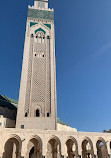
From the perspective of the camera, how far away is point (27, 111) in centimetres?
1644

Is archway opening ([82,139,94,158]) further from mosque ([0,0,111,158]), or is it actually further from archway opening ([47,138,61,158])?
archway opening ([47,138,61,158])

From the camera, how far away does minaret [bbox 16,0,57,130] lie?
16.0 metres

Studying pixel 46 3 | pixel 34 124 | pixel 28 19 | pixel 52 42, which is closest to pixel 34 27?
pixel 28 19

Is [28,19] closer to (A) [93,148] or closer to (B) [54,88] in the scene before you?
(B) [54,88]

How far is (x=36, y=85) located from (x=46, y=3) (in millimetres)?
18116

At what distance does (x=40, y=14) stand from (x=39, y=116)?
17796 millimetres

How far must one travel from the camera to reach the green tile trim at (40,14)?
2458 cm

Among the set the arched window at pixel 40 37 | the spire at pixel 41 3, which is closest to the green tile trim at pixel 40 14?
the spire at pixel 41 3

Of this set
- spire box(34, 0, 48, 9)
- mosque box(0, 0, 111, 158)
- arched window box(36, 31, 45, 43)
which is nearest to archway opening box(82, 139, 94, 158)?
mosque box(0, 0, 111, 158)

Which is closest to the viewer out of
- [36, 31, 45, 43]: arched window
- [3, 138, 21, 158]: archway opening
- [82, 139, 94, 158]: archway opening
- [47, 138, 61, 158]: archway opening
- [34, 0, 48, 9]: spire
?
[82, 139, 94, 158]: archway opening

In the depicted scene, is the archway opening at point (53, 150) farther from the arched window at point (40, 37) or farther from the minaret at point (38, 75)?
the arched window at point (40, 37)

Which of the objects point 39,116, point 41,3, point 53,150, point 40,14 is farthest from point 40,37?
point 53,150

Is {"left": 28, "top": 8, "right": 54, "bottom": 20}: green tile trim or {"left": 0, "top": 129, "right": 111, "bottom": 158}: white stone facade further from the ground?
{"left": 28, "top": 8, "right": 54, "bottom": 20}: green tile trim

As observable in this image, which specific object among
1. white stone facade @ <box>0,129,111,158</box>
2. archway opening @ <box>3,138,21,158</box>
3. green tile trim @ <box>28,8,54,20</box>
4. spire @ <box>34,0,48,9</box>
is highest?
spire @ <box>34,0,48,9</box>
